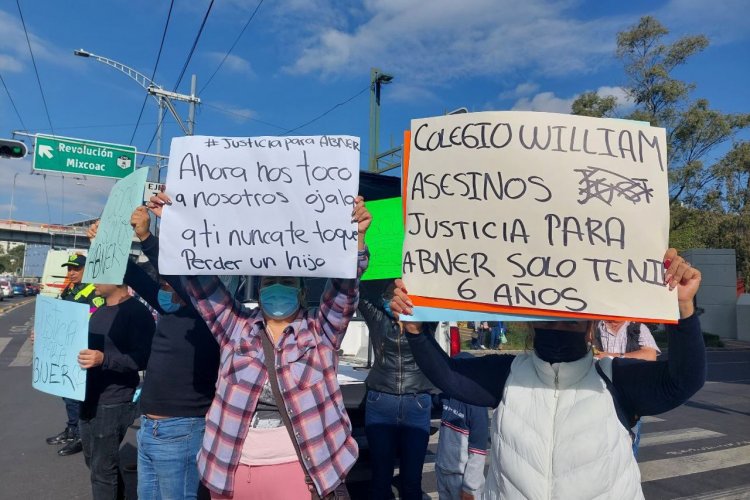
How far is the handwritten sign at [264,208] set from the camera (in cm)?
239

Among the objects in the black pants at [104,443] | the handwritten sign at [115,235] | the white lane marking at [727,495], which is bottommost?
the white lane marking at [727,495]

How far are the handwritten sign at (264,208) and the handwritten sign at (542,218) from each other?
16.5 inches

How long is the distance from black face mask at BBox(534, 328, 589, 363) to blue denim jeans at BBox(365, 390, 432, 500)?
5.96ft

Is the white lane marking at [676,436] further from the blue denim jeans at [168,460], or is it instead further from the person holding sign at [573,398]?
the blue denim jeans at [168,460]

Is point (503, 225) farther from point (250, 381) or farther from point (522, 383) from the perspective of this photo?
point (250, 381)

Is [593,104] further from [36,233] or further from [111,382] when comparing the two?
[36,233]

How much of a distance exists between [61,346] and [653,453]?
639 cm

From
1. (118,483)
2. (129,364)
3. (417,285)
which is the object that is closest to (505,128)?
(417,285)

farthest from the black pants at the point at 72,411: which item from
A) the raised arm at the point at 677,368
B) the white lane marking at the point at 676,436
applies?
the white lane marking at the point at 676,436

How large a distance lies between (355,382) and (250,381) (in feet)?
7.24

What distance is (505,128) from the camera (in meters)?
2.04

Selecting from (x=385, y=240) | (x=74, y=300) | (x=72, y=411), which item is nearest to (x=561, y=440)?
(x=385, y=240)

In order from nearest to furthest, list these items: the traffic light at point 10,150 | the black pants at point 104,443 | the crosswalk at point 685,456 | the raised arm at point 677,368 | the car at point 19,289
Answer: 1. the raised arm at point 677,368
2. the black pants at point 104,443
3. the crosswalk at point 685,456
4. the traffic light at point 10,150
5. the car at point 19,289

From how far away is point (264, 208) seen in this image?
246 centimetres
